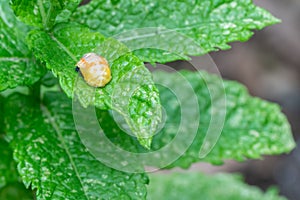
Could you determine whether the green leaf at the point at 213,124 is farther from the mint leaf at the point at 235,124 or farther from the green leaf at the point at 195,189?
the green leaf at the point at 195,189

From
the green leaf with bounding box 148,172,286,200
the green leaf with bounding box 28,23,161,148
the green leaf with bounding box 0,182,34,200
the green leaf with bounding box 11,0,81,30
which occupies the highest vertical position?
the green leaf with bounding box 11,0,81,30

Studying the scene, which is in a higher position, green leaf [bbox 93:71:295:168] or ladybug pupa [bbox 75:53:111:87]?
ladybug pupa [bbox 75:53:111:87]

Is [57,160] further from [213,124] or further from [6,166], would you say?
[213,124]

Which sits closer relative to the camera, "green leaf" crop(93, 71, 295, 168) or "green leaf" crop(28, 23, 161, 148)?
"green leaf" crop(28, 23, 161, 148)

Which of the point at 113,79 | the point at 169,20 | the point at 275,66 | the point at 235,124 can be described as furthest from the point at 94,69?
the point at 275,66

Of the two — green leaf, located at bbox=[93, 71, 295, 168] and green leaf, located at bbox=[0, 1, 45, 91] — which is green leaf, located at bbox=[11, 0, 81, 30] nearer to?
green leaf, located at bbox=[0, 1, 45, 91]

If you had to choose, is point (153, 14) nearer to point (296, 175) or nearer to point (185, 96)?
point (185, 96)

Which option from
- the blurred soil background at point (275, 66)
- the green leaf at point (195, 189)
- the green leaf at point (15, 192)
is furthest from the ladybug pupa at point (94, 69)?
the blurred soil background at point (275, 66)

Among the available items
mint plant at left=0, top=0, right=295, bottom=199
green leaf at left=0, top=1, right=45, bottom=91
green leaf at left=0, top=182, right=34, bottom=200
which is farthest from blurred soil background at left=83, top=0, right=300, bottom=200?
green leaf at left=0, top=1, right=45, bottom=91
